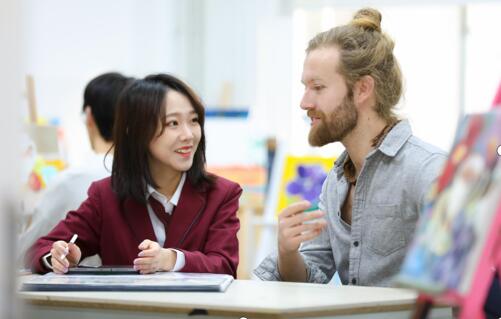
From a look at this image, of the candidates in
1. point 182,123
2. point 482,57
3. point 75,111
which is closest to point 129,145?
point 182,123

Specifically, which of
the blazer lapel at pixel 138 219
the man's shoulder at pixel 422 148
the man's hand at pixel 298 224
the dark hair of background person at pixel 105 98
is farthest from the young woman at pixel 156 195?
the dark hair of background person at pixel 105 98

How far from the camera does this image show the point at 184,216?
2229 millimetres

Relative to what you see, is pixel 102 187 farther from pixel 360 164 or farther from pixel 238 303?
pixel 238 303

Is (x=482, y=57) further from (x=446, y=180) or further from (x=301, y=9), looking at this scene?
(x=446, y=180)

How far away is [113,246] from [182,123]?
0.41 metres

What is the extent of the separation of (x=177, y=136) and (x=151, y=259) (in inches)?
18.2

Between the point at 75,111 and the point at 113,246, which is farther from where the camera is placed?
the point at 75,111

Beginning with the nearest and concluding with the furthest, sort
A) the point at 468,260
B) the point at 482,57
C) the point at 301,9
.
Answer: the point at 468,260 → the point at 482,57 → the point at 301,9

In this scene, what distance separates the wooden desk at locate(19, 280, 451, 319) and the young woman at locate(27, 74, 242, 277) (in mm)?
412

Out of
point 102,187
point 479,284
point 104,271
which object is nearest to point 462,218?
point 479,284

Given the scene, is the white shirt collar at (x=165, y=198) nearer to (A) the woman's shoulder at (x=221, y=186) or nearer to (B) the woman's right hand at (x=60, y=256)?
(A) the woman's shoulder at (x=221, y=186)

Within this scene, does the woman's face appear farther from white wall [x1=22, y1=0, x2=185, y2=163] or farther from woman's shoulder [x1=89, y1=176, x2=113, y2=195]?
white wall [x1=22, y1=0, x2=185, y2=163]

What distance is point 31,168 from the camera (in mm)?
4125

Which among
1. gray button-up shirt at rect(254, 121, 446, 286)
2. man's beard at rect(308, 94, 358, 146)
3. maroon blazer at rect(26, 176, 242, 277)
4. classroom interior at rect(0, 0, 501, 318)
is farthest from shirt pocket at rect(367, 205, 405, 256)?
classroom interior at rect(0, 0, 501, 318)
